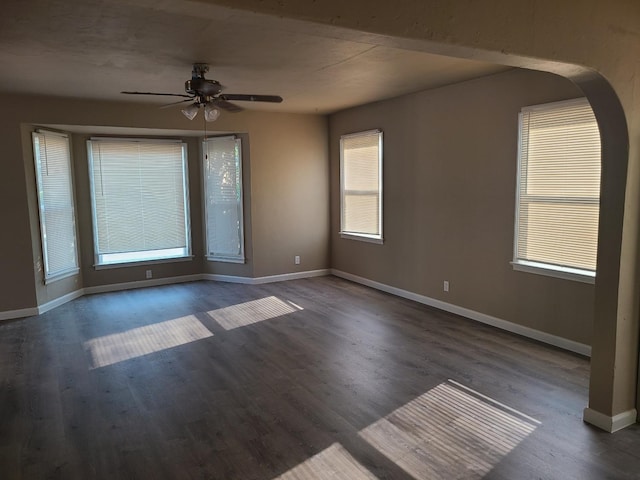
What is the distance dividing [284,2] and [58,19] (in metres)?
1.99

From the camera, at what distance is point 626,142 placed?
2.67 metres

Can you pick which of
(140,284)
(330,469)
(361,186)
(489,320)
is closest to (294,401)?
(330,469)

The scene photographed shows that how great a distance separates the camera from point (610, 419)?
2842 millimetres

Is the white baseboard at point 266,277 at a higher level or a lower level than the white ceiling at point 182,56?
lower

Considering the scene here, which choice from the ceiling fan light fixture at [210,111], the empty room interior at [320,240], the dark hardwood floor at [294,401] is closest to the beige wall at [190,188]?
the empty room interior at [320,240]

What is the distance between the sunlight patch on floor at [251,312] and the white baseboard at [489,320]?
138 cm

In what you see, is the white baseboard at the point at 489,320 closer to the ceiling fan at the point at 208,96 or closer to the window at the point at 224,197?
the window at the point at 224,197

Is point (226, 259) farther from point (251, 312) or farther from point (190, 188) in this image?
point (251, 312)

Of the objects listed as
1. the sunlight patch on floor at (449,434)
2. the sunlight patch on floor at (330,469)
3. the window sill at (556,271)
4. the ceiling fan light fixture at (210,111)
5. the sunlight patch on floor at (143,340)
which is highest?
the ceiling fan light fixture at (210,111)

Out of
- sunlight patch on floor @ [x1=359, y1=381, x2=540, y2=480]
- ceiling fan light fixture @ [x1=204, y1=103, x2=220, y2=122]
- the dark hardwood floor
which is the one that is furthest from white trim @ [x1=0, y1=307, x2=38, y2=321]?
sunlight patch on floor @ [x1=359, y1=381, x2=540, y2=480]

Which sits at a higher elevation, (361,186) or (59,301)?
(361,186)

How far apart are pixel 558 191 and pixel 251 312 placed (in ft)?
11.7

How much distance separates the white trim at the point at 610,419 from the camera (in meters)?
2.85

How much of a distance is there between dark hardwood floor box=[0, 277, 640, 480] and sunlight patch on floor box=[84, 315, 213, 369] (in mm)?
23
